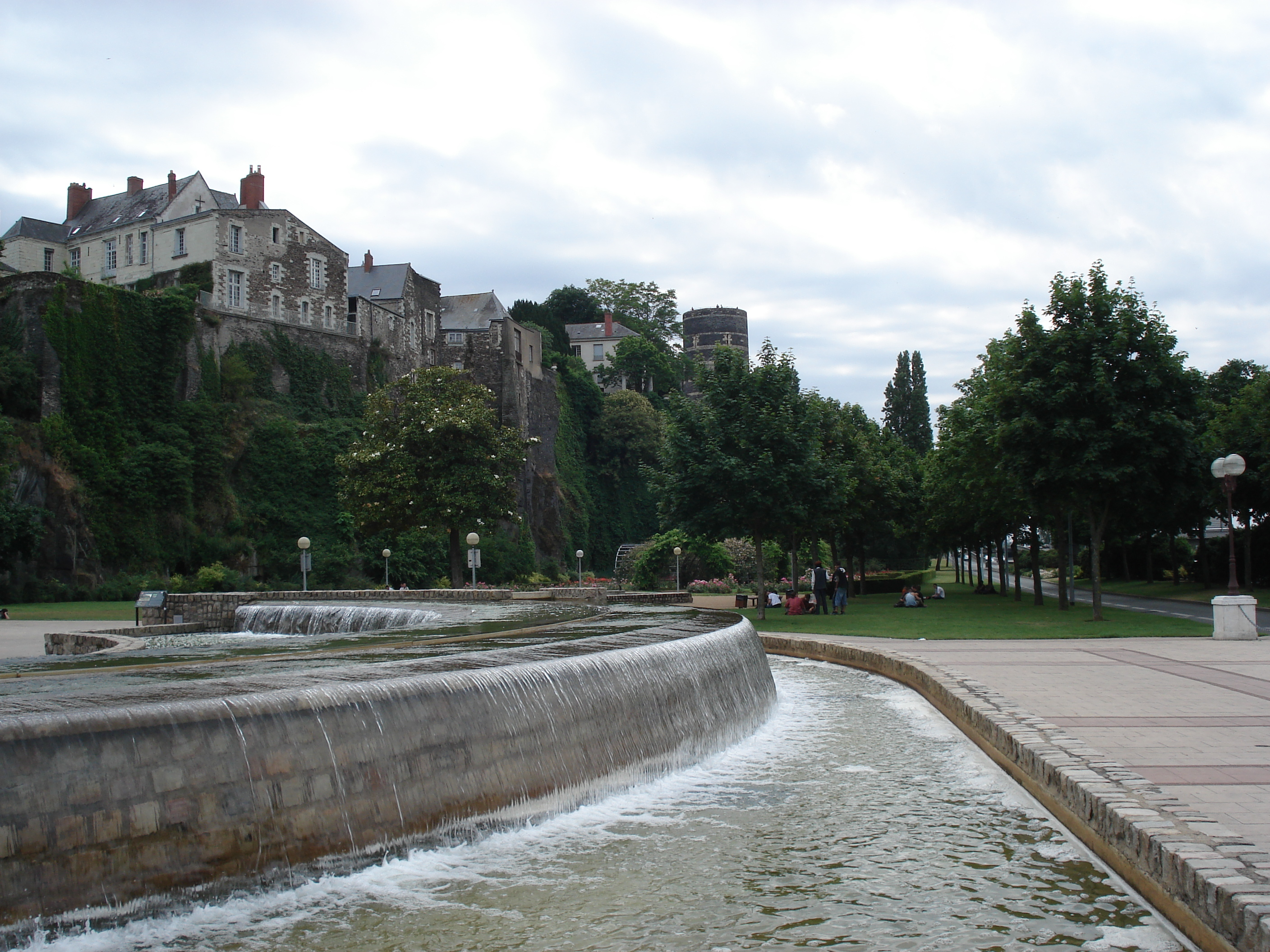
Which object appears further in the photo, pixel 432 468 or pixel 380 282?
pixel 380 282

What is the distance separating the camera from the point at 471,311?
236 feet

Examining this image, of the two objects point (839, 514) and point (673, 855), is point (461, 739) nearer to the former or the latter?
point (673, 855)

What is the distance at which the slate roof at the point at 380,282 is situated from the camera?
63.4m

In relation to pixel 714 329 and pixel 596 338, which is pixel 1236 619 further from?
pixel 714 329

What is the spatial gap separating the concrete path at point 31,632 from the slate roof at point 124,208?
1300 inches

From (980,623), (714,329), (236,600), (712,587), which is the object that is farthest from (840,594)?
(714,329)

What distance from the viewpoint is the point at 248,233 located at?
5200cm

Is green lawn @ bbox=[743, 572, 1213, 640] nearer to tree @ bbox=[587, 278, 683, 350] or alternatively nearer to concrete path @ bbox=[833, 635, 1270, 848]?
concrete path @ bbox=[833, 635, 1270, 848]

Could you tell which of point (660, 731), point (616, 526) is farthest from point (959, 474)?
point (616, 526)

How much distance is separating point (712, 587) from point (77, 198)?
1777 inches

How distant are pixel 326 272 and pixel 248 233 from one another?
4.96 metres

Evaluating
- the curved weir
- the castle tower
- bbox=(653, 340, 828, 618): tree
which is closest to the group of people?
bbox=(653, 340, 828, 618): tree

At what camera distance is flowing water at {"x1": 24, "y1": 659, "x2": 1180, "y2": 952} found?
481 centimetres

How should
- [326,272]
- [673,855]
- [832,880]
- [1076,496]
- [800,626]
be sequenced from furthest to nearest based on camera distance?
[326,272] → [1076,496] → [800,626] → [673,855] → [832,880]
